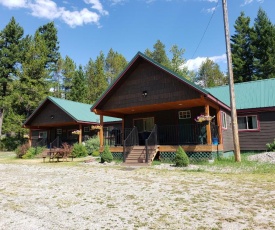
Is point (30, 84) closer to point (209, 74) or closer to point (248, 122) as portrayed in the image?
point (248, 122)

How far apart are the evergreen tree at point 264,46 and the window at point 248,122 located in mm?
23550

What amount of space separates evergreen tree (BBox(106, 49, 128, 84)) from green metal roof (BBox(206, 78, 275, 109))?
3316 centimetres

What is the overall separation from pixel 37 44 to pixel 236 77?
3485cm

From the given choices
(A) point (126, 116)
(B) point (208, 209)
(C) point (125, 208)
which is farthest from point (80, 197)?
(A) point (126, 116)

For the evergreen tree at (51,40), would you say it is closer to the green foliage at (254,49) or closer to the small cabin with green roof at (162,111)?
the green foliage at (254,49)

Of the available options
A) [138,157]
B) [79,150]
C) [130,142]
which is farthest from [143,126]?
[79,150]

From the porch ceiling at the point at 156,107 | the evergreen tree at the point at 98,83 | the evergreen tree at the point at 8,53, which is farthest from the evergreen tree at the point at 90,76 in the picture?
the porch ceiling at the point at 156,107

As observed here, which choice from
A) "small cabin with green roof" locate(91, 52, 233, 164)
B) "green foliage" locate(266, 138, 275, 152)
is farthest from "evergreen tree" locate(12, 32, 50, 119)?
"green foliage" locate(266, 138, 275, 152)

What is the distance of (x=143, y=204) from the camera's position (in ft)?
19.3

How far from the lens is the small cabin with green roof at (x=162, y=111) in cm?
1426

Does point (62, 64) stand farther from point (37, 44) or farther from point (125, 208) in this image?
point (125, 208)

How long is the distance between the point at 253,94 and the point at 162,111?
7.95m

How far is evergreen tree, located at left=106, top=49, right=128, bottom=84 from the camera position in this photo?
53031 millimetres

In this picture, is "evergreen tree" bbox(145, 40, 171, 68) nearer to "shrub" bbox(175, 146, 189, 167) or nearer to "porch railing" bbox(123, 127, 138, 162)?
"porch railing" bbox(123, 127, 138, 162)
